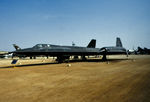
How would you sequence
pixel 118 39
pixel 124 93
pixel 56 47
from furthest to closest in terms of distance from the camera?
pixel 118 39
pixel 56 47
pixel 124 93

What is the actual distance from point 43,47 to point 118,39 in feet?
89.4

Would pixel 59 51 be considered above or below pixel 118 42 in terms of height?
below

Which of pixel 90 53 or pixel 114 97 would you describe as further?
pixel 90 53

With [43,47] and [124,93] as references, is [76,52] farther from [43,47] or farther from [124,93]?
[124,93]

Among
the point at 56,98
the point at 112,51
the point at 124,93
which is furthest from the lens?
the point at 112,51

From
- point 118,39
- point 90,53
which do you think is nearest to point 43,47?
point 90,53

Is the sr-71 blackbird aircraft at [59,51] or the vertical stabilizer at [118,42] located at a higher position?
the vertical stabilizer at [118,42]

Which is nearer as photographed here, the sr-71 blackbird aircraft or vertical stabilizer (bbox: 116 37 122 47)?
the sr-71 blackbird aircraft

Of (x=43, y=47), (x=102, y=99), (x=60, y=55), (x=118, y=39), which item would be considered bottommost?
(x=102, y=99)

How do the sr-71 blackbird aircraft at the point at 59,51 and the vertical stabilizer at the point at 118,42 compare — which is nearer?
the sr-71 blackbird aircraft at the point at 59,51

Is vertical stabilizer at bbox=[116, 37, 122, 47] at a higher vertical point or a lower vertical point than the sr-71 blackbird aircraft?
higher

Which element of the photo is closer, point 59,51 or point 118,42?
point 59,51

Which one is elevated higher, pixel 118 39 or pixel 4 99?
pixel 118 39

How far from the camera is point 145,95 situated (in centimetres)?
461
